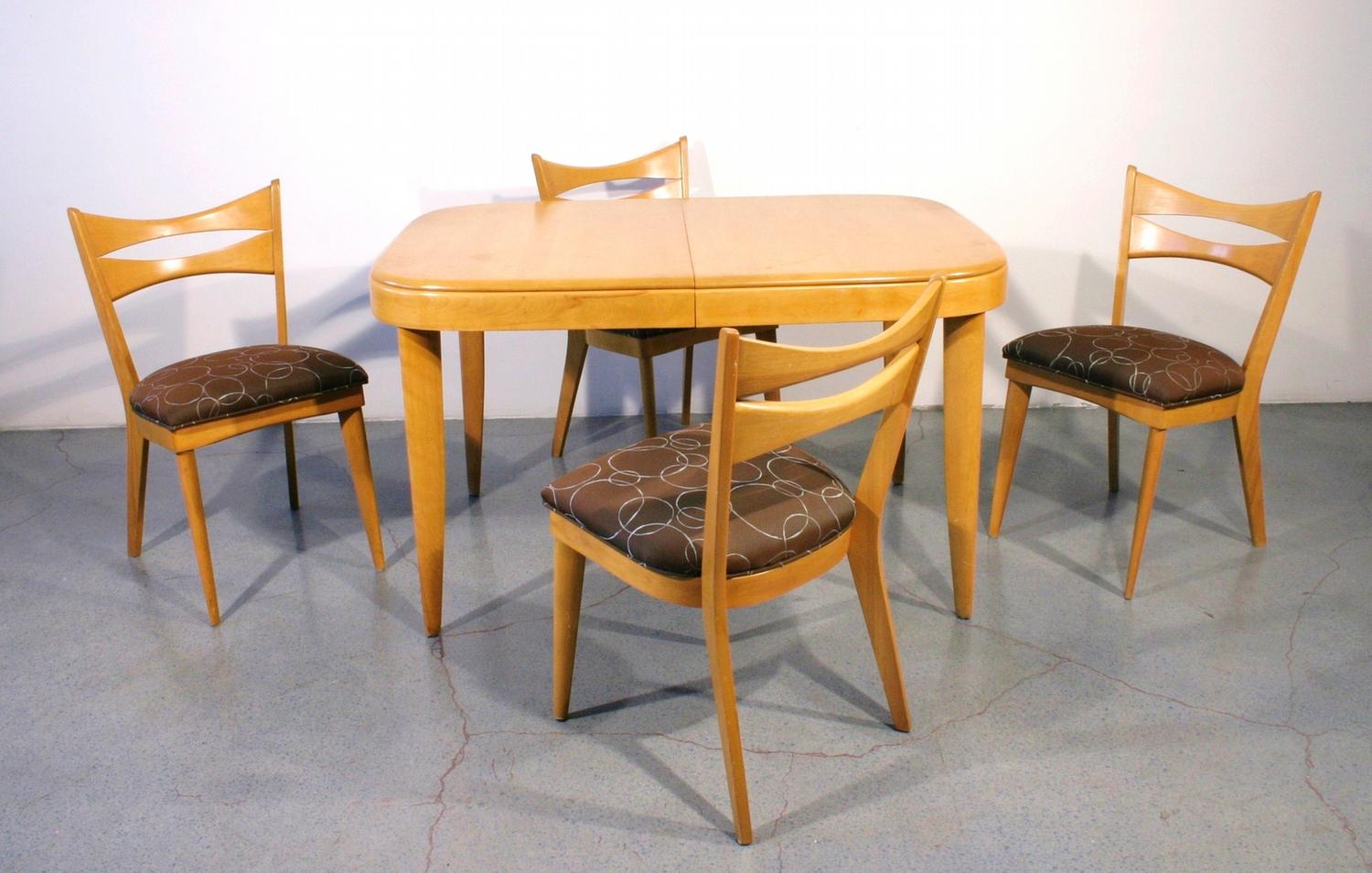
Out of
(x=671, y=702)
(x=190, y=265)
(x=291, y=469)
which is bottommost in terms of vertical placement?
(x=671, y=702)

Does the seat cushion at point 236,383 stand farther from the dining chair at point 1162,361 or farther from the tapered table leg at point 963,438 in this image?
the dining chair at point 1162,361

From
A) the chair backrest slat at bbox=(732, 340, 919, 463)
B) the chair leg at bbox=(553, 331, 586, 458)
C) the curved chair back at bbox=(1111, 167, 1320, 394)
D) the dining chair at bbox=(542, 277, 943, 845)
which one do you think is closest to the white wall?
the chair leg at bbox=(553, 331, 586, 458)

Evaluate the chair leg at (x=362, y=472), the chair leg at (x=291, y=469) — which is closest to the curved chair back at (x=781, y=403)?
the chair leg at (x=362, y=472)

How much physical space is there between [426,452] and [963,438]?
1046 millimetres

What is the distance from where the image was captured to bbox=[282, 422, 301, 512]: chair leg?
2736 millimetres

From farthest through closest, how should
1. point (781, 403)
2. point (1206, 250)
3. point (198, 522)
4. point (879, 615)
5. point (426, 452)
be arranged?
1. point (1206, 250)
2. point (198, 522)
3. point (426, 452)
4. point (879, 615)
5. point (781, 403)

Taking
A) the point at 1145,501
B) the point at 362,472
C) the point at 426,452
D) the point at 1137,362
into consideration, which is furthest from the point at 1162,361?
the point at 362,472

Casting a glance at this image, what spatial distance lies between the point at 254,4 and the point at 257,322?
0.91m

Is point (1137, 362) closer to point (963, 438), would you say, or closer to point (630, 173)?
point (963, 438)

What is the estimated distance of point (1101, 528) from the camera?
2684mm

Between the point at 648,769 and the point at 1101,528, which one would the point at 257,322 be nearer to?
the point at 648,769

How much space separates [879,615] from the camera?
1839 millimetres

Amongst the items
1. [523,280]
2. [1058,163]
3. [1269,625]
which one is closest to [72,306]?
[523,280]

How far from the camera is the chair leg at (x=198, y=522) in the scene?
223cm
